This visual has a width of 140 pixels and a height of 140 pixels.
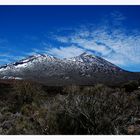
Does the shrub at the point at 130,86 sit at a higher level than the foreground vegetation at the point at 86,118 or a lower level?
higher

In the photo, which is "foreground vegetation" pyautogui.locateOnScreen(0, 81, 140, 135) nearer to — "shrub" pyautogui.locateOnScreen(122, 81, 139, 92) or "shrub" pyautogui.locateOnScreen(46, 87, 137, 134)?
"shrub" pyautogui.locateOnScreen(46, 87, 137, 134)

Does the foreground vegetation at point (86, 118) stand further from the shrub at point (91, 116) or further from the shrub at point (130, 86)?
the shrub at point (130, 86)

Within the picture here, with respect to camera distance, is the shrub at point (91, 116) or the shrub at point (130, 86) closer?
the shrub at point (91, 116)

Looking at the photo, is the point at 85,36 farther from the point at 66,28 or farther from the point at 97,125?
the point at 97,125

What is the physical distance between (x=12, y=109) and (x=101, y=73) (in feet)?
16.6

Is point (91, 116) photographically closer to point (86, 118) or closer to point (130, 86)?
point (86, 118)

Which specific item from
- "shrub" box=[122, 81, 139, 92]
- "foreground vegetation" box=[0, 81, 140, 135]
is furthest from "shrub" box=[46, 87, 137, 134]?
"shrub" box=[122, 81, 139, 92]

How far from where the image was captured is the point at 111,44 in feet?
27.5

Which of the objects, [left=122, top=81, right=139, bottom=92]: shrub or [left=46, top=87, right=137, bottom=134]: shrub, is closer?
[left=46, top=87, right=137, bottom=134]: shrub

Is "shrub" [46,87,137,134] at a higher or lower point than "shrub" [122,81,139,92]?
lower

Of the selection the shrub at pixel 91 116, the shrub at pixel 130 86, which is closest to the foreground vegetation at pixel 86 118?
the shrub at pixel 91 116
